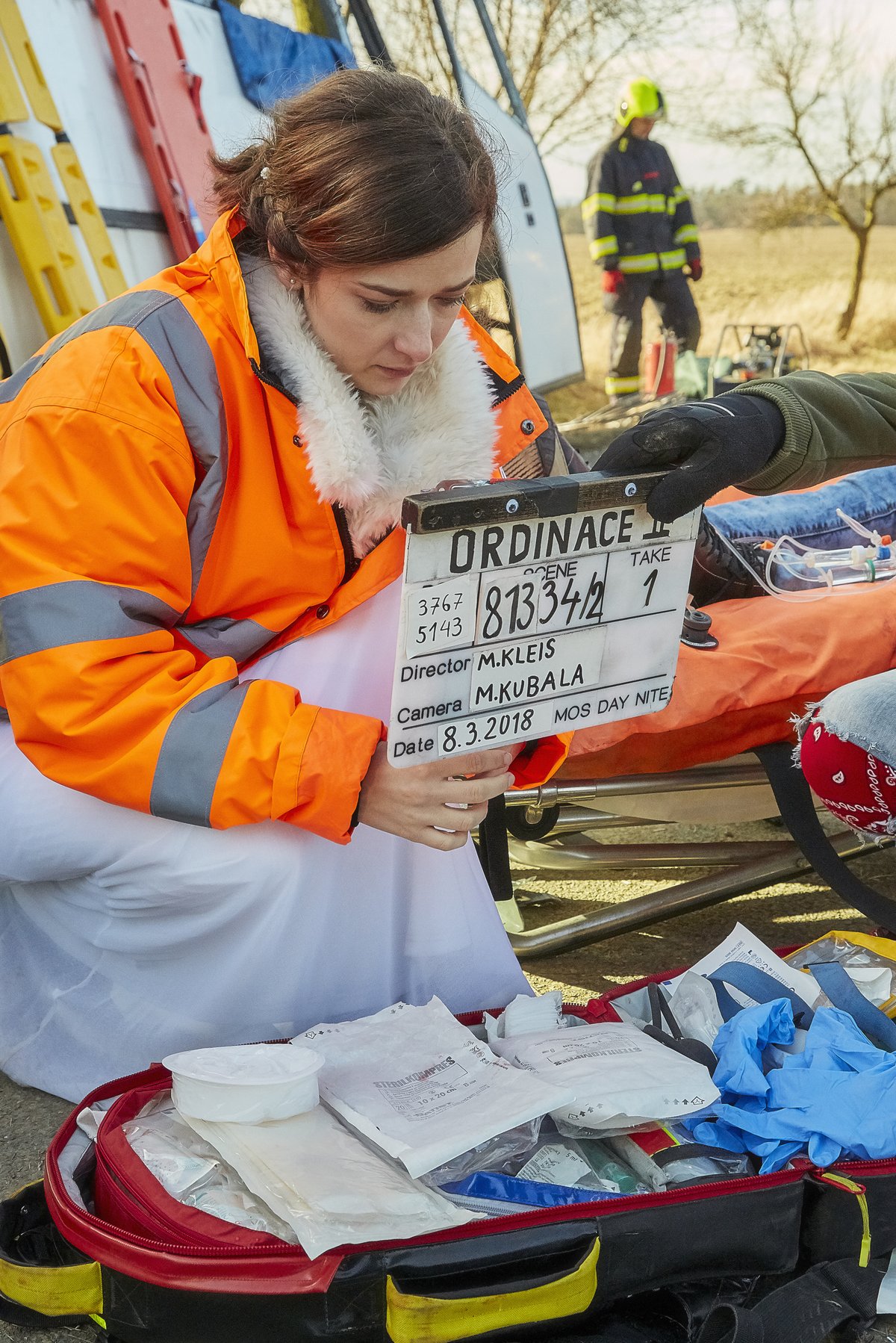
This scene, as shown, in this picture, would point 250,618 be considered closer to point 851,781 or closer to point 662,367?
point 851,781

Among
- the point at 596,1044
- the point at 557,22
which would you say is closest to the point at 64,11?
the point at 596,1044

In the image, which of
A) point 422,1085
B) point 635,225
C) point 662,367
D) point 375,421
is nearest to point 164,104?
point 375,421

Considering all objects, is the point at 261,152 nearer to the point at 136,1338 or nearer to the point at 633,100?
the point at 136,1338

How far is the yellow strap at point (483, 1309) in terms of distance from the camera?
1296 mm

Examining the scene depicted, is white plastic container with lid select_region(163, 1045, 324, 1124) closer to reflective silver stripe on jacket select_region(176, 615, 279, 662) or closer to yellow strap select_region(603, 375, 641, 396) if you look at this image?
reflective silver stripe on jacket select_region(176, 615, 279, 662)

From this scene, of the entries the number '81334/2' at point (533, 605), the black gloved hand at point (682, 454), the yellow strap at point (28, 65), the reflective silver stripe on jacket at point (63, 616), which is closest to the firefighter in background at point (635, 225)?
the yellow strap at point (28, 65)

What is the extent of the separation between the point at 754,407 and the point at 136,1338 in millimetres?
1378

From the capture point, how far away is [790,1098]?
154cm

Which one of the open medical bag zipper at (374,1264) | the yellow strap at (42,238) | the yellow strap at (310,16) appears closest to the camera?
the open medical bag zipper at (374,1264)

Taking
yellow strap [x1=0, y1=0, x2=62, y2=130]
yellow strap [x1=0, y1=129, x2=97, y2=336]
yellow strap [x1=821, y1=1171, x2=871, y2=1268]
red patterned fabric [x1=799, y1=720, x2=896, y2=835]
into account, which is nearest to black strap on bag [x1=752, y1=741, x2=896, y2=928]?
red patterned fabric [x1=799, y1=720, x2=896, y2=835]

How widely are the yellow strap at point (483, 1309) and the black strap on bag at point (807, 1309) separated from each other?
0.47ft

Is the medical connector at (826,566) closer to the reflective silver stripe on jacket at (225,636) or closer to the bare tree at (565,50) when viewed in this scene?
the reflective silver stripe on jacket at (225,636)

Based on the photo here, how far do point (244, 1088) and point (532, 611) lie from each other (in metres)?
0.64

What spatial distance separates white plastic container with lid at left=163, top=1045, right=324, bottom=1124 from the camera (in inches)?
56.4
